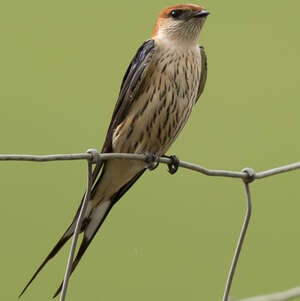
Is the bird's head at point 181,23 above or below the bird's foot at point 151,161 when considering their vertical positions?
above

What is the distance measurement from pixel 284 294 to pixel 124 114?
1413 millimetres

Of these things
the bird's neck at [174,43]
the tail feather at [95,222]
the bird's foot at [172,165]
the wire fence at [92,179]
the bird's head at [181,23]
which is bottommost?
the tail feather at [95,222]

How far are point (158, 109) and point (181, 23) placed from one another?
387mm

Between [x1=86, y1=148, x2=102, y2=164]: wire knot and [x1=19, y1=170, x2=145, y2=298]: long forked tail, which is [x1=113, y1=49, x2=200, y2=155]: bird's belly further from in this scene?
[x1=86, y1=148, x2=102, y2=164]: wire knot

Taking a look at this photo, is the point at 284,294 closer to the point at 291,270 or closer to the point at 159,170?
the point at 291,270

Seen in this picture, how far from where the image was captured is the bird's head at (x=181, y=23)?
2.92 m

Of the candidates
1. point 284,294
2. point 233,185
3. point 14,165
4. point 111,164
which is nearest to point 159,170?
point 233,185

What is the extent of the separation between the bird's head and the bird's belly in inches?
7.0

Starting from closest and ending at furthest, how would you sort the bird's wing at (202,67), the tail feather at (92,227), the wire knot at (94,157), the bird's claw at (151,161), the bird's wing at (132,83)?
the wire knot at (94,157)
the tail feather at (92,227)
the bird's claw at (151,161)
the bird's wing at (132,83)
the bird's wing at (202,67)

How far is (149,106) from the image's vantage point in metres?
2.76

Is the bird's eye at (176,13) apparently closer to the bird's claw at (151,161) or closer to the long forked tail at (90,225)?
the bird's claw at (151,161)

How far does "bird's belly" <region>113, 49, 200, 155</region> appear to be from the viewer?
2.75m

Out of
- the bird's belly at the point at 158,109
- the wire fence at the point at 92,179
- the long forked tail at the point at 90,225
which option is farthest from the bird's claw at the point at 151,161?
the wire fence at the point at 92,179

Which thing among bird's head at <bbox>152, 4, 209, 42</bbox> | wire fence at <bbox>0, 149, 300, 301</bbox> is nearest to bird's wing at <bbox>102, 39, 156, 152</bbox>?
bird's head at <bbox>152, 4, 209, 42</bbox>
